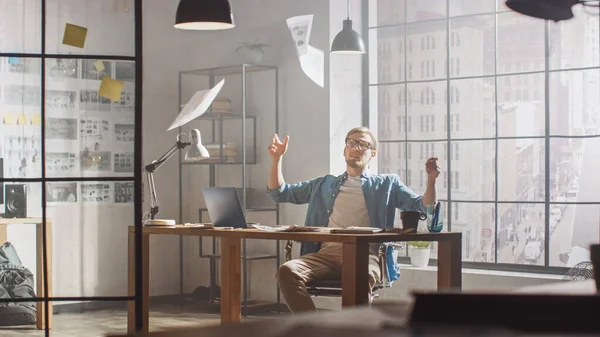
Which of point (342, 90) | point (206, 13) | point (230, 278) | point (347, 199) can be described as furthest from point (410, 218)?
point (342, 90)

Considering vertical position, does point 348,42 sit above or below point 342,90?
above

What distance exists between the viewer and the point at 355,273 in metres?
4.81

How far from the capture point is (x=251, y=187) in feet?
26.7

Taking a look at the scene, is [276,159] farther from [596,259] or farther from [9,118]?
[596,259]

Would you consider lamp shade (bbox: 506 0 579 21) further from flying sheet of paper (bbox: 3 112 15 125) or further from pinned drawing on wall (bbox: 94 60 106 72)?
flying sheet of paper (bbox: 3 112 15 125)

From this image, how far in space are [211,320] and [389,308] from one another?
6351 millimetres

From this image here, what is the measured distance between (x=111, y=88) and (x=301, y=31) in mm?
3509

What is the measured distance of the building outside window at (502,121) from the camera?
6.54 metres

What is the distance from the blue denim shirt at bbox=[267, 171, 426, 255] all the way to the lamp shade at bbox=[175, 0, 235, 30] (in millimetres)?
1351

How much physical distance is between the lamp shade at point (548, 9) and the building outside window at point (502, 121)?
428cm

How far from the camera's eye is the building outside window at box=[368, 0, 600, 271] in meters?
6.54

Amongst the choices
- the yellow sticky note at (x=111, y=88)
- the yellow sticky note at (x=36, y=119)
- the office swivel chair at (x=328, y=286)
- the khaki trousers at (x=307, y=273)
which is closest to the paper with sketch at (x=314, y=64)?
the khaki trousers at (x=307, y=273)

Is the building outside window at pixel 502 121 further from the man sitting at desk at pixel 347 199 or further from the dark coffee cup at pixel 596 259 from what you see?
the dark coffee cup at pixel 596 259

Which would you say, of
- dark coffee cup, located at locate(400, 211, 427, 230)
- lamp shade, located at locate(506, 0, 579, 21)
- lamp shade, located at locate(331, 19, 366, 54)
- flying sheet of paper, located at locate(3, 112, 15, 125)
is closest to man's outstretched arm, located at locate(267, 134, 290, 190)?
lamp shade, located at locate(331, 19, 366, 54)
